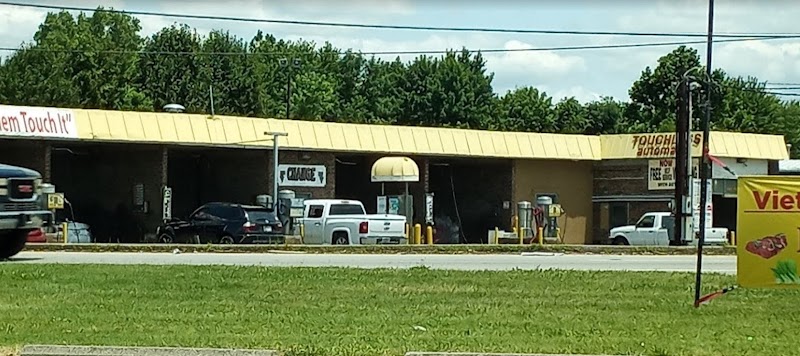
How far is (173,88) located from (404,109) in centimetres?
1750

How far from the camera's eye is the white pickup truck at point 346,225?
37.5 m

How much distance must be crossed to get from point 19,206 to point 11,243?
1.48 meters

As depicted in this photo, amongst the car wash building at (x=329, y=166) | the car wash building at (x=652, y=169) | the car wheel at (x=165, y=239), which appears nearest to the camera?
→ the car wheel at (x=165, y=239)

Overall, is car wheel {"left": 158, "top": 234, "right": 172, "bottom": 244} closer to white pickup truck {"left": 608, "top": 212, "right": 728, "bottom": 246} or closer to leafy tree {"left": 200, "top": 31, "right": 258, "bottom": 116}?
white pickup truck {"left": 608, "top": 212, "right": 728, "bottom": 246}

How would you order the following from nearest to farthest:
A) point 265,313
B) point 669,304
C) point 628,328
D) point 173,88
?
point 628,328
point 265,313
point 669,304
point 173,88

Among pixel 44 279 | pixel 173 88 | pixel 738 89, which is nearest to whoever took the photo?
pixel 44 279

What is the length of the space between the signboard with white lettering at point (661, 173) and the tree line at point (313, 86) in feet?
56.4

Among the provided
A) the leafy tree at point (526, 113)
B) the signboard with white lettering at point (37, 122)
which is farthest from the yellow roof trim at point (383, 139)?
the leafy tree at point (526, 113)

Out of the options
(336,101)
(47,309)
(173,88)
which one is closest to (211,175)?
(173,88)

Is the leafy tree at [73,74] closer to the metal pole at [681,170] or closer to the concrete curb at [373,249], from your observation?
the concrete curb at [373,249]

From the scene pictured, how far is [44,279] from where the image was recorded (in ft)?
56.3

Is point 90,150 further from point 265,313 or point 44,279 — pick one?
point 265,313

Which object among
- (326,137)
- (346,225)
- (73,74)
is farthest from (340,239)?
(73,74)

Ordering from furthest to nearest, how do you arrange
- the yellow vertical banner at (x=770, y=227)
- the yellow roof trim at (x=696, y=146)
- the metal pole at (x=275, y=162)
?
1. the yellow roof trim at (x=696, y=146)
2. the metal pole at (x=275, y=162)
3. the yellow vertical banner at (x=770, y=227)
